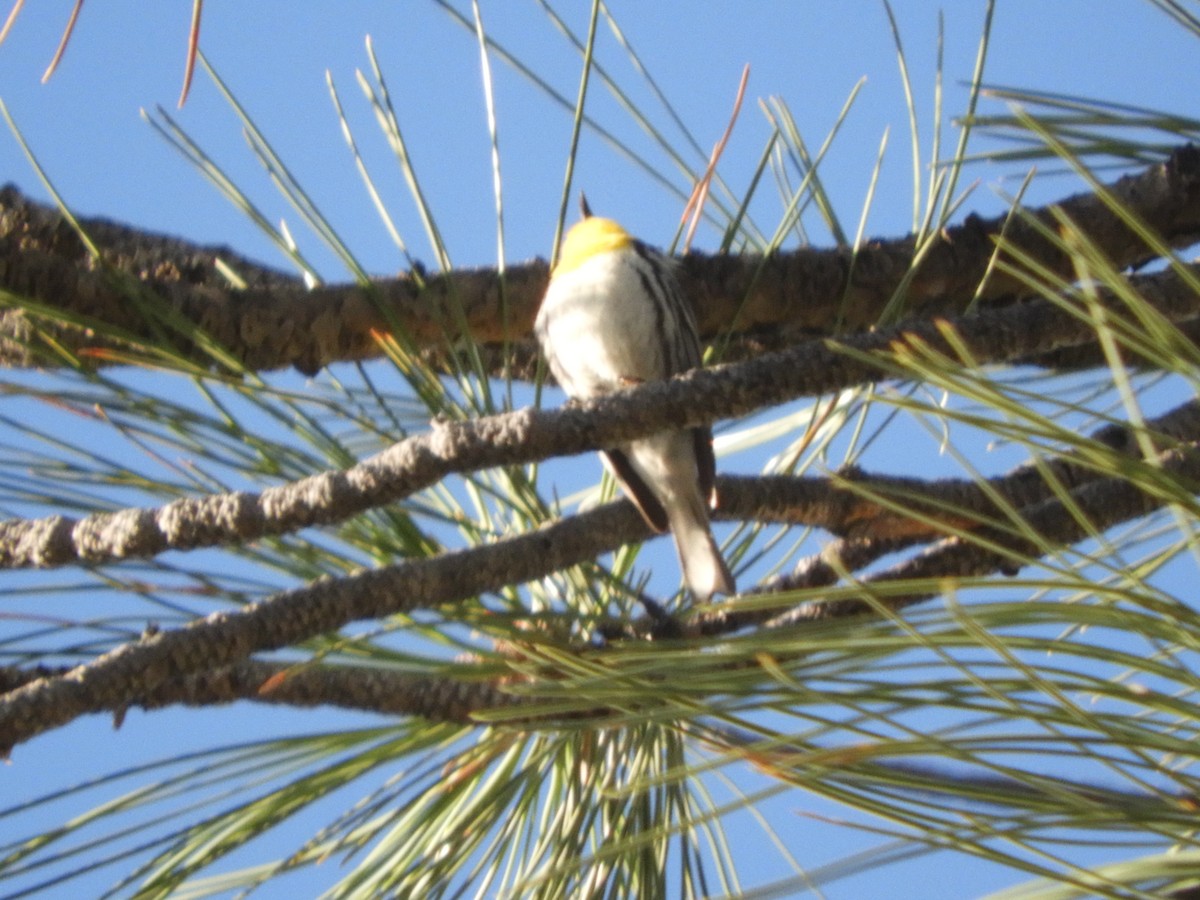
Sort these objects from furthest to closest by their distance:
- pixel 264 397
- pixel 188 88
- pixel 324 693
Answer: pixel 264 397 → pixel 324 693 → pixel 188 88

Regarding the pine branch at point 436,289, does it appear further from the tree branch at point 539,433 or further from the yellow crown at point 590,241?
the yellow crown at point 590,241

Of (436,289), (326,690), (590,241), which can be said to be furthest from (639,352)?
(326,690)

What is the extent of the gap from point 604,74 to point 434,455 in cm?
55

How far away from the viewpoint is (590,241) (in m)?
1.93

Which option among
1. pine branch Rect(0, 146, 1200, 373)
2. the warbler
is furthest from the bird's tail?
pine branch Rect(0, 146, 1200, 373)

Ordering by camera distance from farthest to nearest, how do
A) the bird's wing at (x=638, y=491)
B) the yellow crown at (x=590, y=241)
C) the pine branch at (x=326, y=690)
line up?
1. the yellow crown at (x=590, y=241)
2. the bird's wing at (x=638, y=491)
3. the pine branch at (x=326, y=690)

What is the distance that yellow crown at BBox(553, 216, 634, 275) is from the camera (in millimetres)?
1810

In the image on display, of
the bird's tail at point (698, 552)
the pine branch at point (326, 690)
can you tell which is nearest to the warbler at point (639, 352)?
the bird's tail at point (698, 552)

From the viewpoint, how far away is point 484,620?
3.54ft

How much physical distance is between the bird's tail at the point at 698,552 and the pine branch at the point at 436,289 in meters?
0.19

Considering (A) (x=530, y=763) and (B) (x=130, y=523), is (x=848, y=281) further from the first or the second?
(B) (x=130, y=523)

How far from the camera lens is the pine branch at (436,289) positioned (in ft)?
3.53

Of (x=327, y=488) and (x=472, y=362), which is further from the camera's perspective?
(x=472, y=362)

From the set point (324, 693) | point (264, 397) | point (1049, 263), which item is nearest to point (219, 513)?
point (324, 693)
